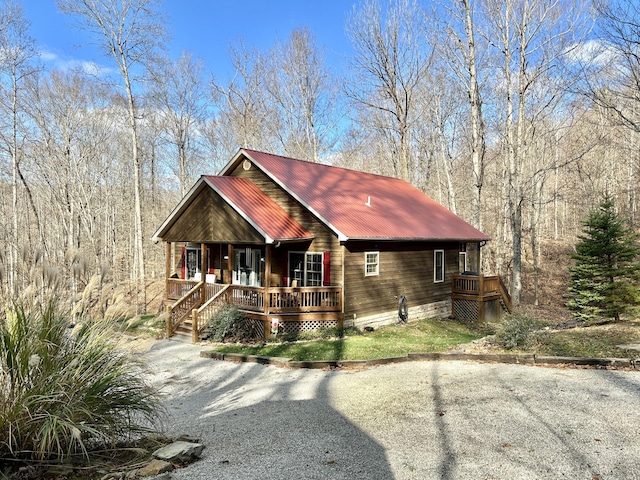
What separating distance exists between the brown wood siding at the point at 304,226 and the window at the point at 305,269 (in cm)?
21

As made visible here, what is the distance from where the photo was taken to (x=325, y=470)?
4.43 meters

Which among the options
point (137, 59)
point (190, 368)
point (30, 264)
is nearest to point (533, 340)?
point (190, 368)

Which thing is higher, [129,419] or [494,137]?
[494,137]

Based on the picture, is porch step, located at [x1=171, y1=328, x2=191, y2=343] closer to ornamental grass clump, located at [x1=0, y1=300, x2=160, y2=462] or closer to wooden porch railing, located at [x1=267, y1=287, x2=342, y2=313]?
wooden porch railing, located at [x1=267, y1=287, x2=342, y2=313]

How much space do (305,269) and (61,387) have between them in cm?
1166

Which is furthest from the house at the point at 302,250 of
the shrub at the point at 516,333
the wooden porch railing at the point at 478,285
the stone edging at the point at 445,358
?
the shrub at the point at 516,333

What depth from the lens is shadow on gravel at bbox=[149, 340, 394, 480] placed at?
14.6 ft

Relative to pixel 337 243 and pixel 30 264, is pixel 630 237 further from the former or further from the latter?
pixel 30 264

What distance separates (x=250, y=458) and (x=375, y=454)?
146 centimetres

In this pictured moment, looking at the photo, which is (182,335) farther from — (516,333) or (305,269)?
(516,333)

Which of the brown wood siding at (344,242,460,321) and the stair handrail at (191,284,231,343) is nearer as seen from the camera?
the stair handrail at (191,284,231,343)

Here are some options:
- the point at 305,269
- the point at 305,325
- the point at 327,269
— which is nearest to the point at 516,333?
the point at 327,269

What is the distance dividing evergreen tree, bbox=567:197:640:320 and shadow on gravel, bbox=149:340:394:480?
10265 mm

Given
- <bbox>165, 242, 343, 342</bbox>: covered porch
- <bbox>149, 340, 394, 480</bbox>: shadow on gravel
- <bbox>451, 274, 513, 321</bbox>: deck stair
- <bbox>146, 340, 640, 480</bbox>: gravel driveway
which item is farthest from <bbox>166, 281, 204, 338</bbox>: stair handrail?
<bbox>451, 274, 513, 321</bbox>: deck stair
